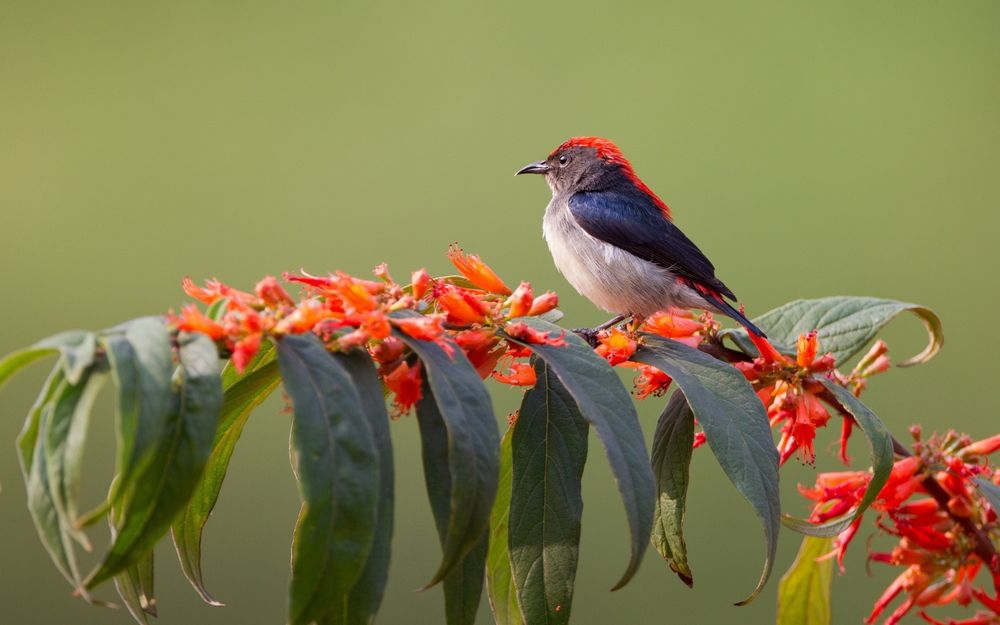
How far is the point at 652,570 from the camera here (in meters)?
6.01

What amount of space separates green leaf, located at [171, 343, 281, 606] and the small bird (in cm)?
226

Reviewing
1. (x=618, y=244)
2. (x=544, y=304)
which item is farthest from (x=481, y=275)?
(x=618, y=244)

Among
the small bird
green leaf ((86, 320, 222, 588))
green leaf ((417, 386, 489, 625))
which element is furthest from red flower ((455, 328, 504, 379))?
the small bird

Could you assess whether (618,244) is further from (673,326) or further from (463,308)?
(463,308)

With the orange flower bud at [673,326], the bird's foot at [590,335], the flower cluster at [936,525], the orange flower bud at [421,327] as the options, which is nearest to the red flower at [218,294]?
the orange flower bud at [421,327]

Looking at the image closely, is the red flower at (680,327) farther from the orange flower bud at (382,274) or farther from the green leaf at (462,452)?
the green leaf at (462,452)

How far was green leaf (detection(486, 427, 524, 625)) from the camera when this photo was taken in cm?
183

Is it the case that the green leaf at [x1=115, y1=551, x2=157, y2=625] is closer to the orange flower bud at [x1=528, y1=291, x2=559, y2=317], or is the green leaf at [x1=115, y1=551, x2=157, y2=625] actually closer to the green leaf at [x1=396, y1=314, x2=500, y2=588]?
the green leaf at [x1=396, y1=314, x2=500, y2=588]

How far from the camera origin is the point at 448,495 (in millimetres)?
1394

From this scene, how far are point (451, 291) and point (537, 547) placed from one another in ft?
1.75

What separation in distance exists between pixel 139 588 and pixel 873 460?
1213mm

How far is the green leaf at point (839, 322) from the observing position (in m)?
2.24

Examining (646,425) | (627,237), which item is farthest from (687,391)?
(646,425)

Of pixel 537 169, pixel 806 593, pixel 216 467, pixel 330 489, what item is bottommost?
pixel 806 593
